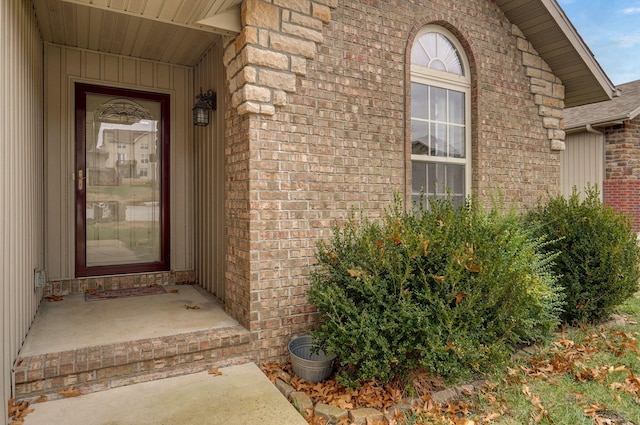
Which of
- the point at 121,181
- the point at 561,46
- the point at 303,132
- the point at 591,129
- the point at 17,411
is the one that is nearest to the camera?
the point at 17,411

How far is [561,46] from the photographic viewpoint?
5.14m

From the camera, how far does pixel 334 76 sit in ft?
12.4

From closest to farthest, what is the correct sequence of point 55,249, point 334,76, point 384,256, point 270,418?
point 270,418 < point 384,256 < point 334,76 < point 55,249

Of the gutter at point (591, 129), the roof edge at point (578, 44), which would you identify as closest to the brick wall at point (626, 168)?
the gutter at point (591, 129)

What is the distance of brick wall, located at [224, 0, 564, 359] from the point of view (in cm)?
333

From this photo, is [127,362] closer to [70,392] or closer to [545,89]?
[70,392]

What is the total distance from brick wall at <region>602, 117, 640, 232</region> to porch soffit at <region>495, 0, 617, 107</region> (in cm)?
527

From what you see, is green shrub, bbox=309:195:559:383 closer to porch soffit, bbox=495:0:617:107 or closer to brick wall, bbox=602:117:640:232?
porch soffit, bbox=495:0:617:107

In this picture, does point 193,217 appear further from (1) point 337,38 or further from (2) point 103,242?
(1) point 337,38

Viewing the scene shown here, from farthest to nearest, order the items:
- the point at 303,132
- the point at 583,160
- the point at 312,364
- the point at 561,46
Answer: the point at 583,160 → the point at 561,46 → the point at 303,132 → the point at 312,364

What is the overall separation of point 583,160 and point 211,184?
10.1m

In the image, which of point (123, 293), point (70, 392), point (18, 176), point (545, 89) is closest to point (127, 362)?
point (70, 392)

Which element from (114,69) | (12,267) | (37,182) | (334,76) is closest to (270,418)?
(12,267)

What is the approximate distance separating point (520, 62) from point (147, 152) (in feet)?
15.8
